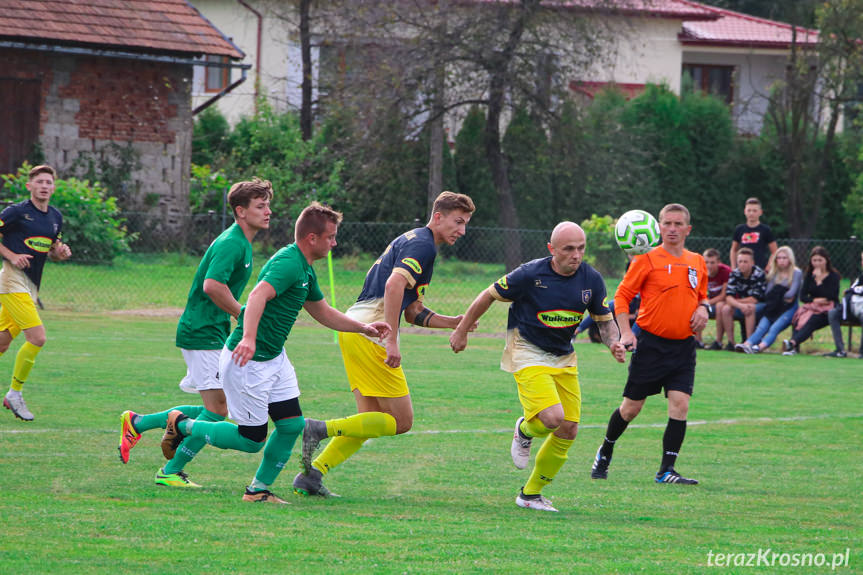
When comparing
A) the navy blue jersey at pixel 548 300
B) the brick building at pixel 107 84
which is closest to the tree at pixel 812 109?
the brick building at pixel 107 84

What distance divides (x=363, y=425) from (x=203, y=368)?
3.60 ft

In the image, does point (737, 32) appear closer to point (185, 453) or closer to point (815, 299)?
point (815, 299)

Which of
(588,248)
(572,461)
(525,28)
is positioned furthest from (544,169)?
(572,461)

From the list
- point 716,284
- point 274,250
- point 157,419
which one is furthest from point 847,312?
point 157,419

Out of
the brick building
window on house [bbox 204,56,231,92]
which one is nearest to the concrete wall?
the brick building

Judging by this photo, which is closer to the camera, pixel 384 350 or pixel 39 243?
pixel 384 350

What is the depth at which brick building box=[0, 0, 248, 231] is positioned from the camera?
26.7 m

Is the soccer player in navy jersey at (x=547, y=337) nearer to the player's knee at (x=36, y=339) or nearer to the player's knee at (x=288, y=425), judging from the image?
the player's knee at (x=288, y=425)

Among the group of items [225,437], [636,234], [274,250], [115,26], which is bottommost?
[225,437]

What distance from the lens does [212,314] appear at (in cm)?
759

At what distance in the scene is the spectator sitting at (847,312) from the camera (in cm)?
1794

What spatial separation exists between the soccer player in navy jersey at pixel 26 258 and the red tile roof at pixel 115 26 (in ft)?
54.8

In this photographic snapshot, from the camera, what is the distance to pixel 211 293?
7.04m

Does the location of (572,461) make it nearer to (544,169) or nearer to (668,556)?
(668,556)
